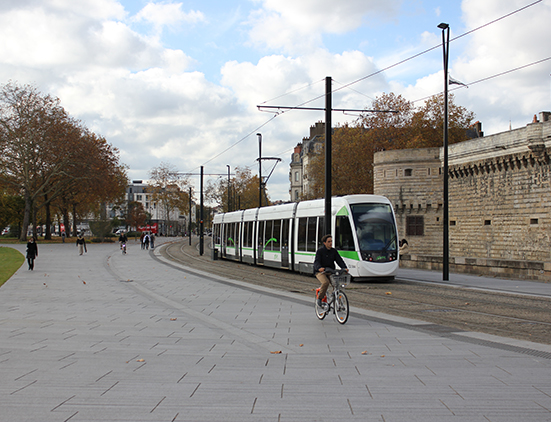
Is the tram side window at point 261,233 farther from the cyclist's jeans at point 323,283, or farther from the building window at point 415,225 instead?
the building window at point 415,225

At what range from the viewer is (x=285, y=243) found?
22.6 m

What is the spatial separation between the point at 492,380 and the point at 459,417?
1337 millimetres

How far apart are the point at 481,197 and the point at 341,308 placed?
27292mm

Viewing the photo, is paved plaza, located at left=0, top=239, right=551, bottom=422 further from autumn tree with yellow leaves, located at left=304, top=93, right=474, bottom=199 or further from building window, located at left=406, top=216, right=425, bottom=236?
autumn tree with yellow leaves, located at left=304, top=93, right=474, bottom=199

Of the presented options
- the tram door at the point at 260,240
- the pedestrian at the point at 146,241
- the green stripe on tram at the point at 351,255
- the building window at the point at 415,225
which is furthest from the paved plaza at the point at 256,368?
the pedestrian at the point at 146,241

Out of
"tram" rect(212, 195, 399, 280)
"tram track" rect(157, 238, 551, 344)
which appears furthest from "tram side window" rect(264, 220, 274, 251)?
"tram track" rect(157, 238, 551, 344)

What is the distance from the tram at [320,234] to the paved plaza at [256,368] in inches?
278

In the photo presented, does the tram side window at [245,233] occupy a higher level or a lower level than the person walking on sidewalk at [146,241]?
higher

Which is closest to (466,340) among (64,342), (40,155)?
(64,342)

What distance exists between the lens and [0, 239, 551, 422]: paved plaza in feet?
14.6

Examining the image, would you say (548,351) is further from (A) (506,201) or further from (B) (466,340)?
(A) (506,201)

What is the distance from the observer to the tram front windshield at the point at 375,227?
56.6 ft

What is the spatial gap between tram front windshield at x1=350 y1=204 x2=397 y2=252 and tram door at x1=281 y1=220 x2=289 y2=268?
523cm

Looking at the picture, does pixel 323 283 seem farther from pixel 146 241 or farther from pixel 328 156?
pixel 146 241
